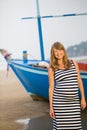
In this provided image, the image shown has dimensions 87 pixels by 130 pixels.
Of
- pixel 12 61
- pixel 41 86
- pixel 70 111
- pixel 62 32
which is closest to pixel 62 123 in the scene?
pixel 70 111

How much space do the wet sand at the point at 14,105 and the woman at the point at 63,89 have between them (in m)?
1.33

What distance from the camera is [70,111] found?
7.34 feet

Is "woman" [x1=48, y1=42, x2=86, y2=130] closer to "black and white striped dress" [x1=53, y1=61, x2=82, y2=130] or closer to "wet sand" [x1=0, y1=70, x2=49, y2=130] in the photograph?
"black and white striped dress" [x1=53, y1=61, x2=82, y2=130]

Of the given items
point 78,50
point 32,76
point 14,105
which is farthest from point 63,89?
point 78,50

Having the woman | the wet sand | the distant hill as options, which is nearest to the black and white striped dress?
the woman

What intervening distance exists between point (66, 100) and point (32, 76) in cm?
255

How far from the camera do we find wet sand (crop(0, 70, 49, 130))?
Result: 3.90m

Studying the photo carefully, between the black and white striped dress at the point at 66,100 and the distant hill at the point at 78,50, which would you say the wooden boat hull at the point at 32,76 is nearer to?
the distant hill at the point at 78,50

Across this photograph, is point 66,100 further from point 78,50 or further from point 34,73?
point 78,50

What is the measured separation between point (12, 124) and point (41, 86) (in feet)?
3.61

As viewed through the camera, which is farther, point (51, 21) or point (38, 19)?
point (51, 21)

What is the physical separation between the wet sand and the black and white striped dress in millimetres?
1321

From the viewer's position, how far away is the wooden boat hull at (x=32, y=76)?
4.51m

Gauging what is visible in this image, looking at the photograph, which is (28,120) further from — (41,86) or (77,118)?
(77,118)
